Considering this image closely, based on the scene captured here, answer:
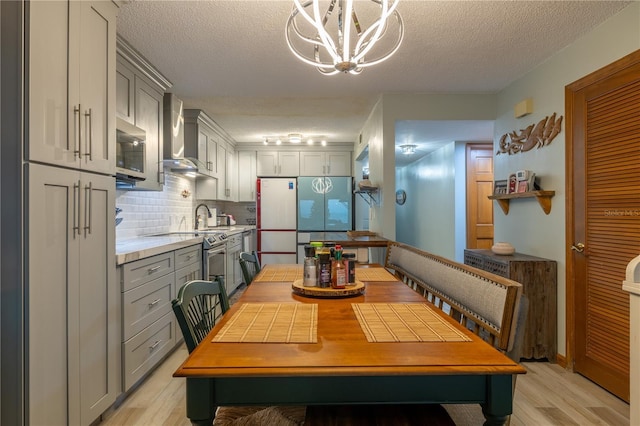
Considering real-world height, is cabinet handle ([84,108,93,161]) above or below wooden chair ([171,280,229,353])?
above

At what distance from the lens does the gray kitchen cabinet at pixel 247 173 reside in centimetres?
621

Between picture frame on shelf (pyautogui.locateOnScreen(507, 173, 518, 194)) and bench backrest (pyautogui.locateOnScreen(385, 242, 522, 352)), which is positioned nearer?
bench backrest (pyautogui.locateOnScreen(385, 242, 522, 352))

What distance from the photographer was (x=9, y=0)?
1386 millimetres

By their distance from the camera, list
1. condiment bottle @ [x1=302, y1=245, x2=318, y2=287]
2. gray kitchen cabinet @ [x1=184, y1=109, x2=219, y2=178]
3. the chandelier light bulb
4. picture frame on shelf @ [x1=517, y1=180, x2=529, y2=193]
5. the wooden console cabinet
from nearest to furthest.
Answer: condiment bottle @ [x1=302, y1=245, x2=318, y2=287]
the wooden console cabinet
picture frame on shelf @ [x1=517, y1=180, x2=529, y2=193]
gray kitchen cabinet @ [x1=184, y1=109, x2=219, y2=178]
the chandelier light bulb

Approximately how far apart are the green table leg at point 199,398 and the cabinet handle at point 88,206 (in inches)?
47.9

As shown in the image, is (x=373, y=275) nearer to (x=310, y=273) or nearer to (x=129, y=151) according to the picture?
(x=310, y=273)

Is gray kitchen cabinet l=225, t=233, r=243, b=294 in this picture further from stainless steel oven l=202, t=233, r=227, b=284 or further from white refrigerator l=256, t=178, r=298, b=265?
white refrigerator l=256, t=178, r=298, b=265

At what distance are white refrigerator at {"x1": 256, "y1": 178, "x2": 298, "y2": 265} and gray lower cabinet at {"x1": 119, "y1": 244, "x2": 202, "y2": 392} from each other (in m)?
2.88

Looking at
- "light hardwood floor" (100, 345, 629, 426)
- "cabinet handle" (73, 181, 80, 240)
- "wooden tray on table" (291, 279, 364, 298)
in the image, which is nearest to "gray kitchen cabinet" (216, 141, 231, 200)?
"light hardwood floor" (100, 345, 629, 426)

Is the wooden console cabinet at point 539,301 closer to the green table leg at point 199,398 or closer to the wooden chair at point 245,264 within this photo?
the wooden chair at point 245,264

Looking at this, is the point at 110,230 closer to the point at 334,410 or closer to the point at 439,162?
the point at 334,410

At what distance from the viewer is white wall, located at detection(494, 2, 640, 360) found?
7.36ft

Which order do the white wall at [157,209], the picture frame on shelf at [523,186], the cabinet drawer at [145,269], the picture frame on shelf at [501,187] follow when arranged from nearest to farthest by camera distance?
the cabinet drawer at [145,269]
the picture frame on shelf at [523,186]
the white wall at [157,209]
the picture frame on shelf at [501,187]

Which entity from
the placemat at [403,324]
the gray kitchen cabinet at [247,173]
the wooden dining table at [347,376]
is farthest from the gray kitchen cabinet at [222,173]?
the wooden dining table at [347,376]
